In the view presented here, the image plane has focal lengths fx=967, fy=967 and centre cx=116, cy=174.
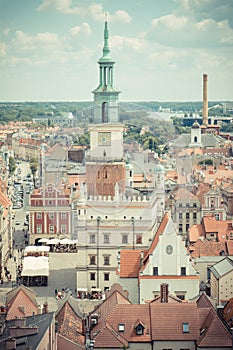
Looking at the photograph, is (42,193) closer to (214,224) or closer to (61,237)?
A: (61,237)

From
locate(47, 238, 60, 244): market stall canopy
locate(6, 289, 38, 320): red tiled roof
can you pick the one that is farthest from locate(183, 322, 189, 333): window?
locate(47, 238, 60, 244): market stall canopy

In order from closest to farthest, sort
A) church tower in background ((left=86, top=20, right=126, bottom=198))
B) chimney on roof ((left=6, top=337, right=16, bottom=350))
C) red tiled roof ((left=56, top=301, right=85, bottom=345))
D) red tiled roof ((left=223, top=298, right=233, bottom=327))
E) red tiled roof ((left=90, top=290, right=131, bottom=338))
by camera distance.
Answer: chimney on roof ((left=6, top=337, right=16, bottom=350))
red tiled roof ((left=56, top=301, right=85, bottom=345))
red tiled roof ((left=90, top=290, right=131, bottom=338))
red tiled roof ((left=223, top=298, right=233, bottom=327))
church tower in background ((left=86, top=20, right=126, bottom=198))

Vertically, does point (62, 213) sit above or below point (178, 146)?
below

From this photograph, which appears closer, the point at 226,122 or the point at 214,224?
the point at 214,224

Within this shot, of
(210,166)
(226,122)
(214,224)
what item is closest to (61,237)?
(214,224)

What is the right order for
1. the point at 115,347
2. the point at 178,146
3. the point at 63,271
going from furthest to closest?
the point at 63,271 → the point at 178,146 → the point at 115,347

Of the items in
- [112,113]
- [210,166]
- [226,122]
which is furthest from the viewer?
[226,122]

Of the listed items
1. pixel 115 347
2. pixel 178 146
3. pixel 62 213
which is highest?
pixel 178 146

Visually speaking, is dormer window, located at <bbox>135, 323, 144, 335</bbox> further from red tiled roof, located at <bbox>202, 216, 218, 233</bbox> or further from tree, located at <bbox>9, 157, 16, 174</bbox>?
tree, located at <bbox>9, 157, 16, 174</bbox>

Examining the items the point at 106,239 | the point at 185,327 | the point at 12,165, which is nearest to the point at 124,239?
the point at 106,239
